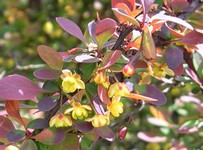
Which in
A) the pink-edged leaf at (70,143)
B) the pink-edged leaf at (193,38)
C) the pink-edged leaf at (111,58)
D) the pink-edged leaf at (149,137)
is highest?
the pink-edged leaf at (111,58)

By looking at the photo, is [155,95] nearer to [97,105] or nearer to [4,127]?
[97,105]

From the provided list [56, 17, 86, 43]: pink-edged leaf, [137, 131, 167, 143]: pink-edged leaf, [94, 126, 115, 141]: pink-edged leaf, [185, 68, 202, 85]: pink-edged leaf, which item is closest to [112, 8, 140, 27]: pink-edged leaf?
[56, 17, 86, 43]: pink-edged leaf

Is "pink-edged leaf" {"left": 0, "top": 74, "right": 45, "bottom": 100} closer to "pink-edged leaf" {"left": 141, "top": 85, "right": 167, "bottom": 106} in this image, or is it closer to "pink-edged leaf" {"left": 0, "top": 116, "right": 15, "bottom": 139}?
"pink-edged leaf" {"left": 0, "top": 116, "right": 15, "bottom": 139}

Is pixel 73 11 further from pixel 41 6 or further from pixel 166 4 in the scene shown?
pixel 166 4

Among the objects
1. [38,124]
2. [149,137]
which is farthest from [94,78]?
[149,137]

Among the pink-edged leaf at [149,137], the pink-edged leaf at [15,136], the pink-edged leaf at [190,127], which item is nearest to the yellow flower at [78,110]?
the pink-edged leaf at [15,136]

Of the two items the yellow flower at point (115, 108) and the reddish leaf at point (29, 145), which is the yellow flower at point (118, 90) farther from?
the reddish leaf at point (29, 145)

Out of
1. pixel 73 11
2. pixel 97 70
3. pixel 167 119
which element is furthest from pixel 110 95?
pixel 73 11
